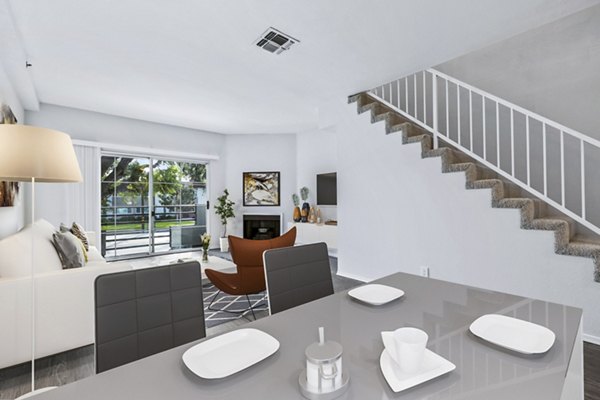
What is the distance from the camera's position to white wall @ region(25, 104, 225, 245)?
4.46m

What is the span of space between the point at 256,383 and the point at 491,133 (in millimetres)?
3961

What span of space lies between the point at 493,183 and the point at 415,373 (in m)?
2.61

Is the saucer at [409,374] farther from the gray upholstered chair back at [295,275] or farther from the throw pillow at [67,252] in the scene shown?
the throw pillow at [67,252]

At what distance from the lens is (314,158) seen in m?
6.01

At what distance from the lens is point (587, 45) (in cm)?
294

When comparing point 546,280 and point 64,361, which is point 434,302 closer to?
point 546,280

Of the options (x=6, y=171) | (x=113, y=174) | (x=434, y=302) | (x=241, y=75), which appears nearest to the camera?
(x=434, y=302)

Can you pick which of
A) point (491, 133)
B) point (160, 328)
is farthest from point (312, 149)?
point (160, 328)

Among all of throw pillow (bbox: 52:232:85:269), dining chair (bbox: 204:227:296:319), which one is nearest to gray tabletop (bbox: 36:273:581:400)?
dining chair (bbox: 204:227:296:319)

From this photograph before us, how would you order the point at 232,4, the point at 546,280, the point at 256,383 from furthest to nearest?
the point at 546,280
the point at 232,4
the point at 256,383

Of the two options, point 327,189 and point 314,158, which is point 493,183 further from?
point 314,158

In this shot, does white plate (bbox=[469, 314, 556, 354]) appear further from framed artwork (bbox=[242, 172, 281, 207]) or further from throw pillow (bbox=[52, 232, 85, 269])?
framed artwork (bbox=[242, 172, 281, 207])

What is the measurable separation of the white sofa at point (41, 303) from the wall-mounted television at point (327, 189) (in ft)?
12.6

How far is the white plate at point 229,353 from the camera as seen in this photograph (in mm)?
741
